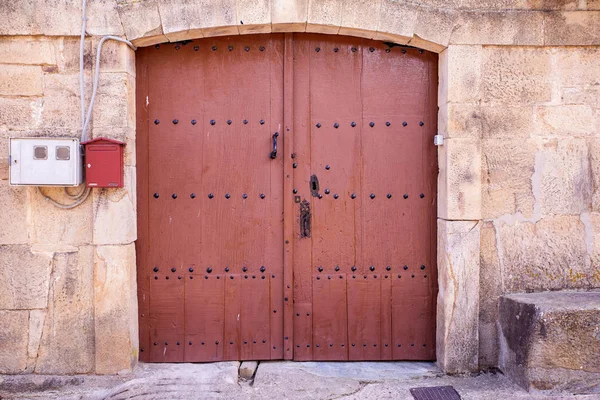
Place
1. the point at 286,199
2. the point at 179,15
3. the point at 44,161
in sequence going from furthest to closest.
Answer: the point at 286,199 → the point at 179,15 → the point at 44,161

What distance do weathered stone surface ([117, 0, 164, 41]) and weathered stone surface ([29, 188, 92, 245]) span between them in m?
1.06

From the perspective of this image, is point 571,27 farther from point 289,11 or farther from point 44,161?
point 44,161

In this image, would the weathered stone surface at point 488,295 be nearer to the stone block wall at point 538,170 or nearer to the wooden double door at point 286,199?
the stone block wall at point 538,170

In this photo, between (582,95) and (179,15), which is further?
(582,95)

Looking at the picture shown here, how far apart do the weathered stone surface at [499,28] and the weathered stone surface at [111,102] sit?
6.68 feet

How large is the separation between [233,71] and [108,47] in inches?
30.5

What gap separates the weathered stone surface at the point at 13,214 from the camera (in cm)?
331

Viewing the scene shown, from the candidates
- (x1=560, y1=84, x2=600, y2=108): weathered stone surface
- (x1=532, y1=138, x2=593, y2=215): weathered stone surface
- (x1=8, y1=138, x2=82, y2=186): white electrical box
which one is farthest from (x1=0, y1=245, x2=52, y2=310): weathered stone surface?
(x1=560, y1=84, x2=600, y2=108): weathered stone surface

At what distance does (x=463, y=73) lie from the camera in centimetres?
336

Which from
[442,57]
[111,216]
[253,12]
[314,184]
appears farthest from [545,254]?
[111,216]

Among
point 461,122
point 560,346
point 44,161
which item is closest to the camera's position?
point 560,346

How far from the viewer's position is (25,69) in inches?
130

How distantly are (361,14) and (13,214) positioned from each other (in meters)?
2.43

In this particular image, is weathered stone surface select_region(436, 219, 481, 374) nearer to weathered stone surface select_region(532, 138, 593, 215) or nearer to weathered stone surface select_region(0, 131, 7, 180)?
weathered stone surface select_region(532, 138, 593, 215)
